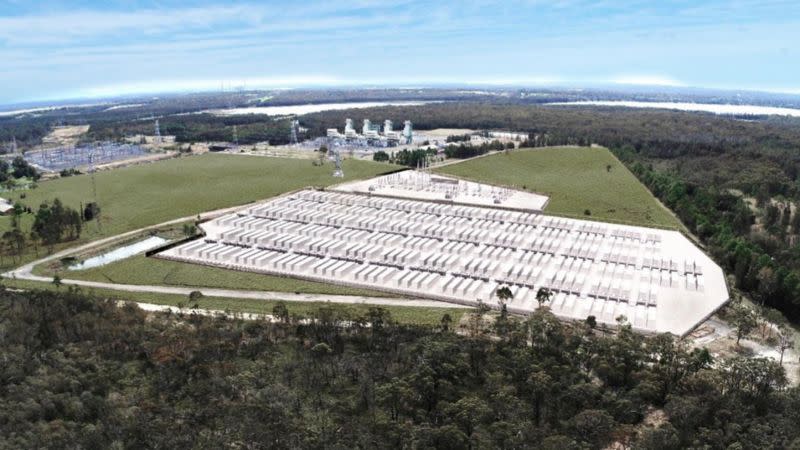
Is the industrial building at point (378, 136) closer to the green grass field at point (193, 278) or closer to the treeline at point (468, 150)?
the treeline at point (468, 150)

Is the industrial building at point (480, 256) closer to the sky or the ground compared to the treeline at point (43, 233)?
closer to the ground

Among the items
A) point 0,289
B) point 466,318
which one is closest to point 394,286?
point 466,318

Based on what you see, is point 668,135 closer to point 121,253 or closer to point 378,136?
point 378,136

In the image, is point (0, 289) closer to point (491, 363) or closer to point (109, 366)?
point (109, 366)

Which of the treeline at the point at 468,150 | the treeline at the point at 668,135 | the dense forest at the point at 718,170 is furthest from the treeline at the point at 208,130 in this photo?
the treeline at the point at 468,150

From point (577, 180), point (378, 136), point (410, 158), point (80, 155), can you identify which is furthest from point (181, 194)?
point (378, 136)

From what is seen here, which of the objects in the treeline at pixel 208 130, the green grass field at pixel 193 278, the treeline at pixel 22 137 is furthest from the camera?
the treeline at pixel 22 137

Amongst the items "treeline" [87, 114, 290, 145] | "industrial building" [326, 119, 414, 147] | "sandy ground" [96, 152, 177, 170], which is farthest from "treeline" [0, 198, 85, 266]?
"industrial building" [326, 119, 414, 147]
